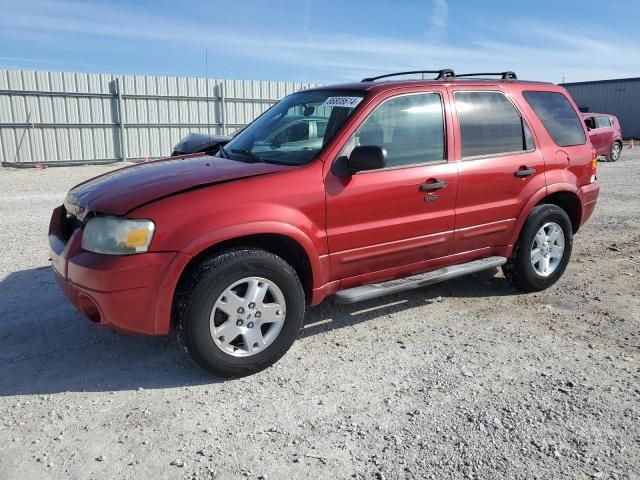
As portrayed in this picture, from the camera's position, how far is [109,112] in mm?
17672

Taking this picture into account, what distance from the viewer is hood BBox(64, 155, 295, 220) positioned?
3365mm

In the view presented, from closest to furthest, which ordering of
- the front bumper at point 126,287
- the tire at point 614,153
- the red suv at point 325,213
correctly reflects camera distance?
the front bumper at point 126,287 → the red suv at point 325,213 → the tire at point 614,153

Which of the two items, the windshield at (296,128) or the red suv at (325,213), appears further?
the windshield at (296,128)

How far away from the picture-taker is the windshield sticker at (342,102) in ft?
13.4

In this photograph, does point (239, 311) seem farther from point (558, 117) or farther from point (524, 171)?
point (558, 117)

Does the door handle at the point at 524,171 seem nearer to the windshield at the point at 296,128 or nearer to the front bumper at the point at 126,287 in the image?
the windshield at the point at 296,128

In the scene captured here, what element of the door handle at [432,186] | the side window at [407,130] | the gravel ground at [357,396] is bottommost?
the gravel ground at [357,396]

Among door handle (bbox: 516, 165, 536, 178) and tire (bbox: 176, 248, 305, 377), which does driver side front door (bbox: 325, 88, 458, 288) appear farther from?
door handle (bbox: 516, 165, 536, 178)

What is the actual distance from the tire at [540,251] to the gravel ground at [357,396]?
7.0 inches

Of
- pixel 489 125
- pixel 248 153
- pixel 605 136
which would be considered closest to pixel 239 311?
pixel 248 153

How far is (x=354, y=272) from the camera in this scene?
13.2 ft

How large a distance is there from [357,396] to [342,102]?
7.13 ft

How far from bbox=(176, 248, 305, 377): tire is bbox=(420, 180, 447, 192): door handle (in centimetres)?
124

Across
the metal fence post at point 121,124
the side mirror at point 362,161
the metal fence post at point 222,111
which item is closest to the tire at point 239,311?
the side mirror at point 362,161
